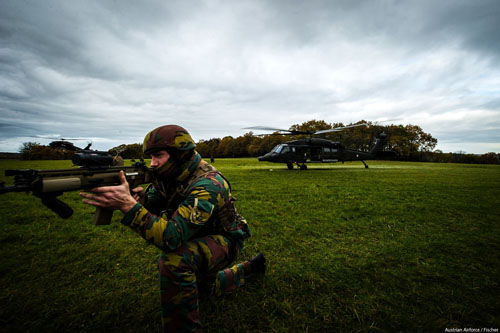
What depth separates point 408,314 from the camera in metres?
2.12

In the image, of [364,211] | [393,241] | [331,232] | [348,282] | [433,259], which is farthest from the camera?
[364,211]

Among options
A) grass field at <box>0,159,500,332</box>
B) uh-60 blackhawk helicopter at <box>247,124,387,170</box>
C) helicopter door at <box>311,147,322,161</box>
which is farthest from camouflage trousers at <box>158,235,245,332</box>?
helicopter door at <box>311,147,322,161</box>

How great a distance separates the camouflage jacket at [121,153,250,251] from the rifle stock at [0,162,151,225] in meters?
0.42

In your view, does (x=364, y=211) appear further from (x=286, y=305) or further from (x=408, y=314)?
(x=286, y=305)

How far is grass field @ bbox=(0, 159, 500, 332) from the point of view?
2.07 meters

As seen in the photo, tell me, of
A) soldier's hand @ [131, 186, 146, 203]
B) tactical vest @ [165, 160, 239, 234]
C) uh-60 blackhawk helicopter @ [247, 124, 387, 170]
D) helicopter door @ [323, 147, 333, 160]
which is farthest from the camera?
helicopter door @ [323, 147, 333, 160]

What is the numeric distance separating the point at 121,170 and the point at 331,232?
394 centimetres

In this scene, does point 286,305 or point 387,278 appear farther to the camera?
point 387,278

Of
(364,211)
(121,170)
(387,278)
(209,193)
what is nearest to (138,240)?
(121,170)

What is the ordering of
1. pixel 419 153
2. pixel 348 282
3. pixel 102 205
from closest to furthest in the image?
pixel 102 205
pixel 348 282
pixel 419 153

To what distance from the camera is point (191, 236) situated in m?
1.96

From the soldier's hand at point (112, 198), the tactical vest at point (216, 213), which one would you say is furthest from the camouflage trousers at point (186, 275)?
the soldier's hand at point (112, 198)

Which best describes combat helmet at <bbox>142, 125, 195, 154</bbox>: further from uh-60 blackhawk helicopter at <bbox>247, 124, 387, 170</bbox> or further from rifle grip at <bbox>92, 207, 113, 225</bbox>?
uh-60 blackhawk helicopter at <bbox>247, 124, 387, 170</bbox>

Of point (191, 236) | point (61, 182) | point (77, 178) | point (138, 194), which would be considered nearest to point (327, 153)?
point (138, 194)
